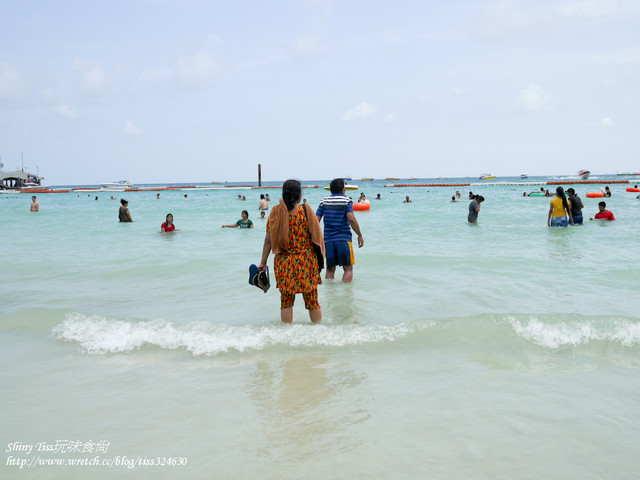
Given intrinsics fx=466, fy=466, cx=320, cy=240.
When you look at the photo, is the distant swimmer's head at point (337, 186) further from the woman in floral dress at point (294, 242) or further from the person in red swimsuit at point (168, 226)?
the person in red swimsuit at point (168, 226)

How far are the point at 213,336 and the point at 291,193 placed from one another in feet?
5.47

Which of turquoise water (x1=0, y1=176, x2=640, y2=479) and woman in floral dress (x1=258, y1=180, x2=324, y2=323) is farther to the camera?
woman in floral dress (x1=258, y1=180, x2=324, y2=323)

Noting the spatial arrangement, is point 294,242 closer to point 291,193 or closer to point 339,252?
point 291,193

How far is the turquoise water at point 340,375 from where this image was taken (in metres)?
2.63

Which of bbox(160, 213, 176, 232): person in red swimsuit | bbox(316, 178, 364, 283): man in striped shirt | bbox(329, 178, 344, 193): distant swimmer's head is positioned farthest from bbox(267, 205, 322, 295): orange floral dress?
bbox(160, 213, 176, 232): person in red swimsuit

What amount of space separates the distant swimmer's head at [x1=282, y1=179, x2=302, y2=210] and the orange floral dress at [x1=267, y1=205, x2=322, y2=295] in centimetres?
12

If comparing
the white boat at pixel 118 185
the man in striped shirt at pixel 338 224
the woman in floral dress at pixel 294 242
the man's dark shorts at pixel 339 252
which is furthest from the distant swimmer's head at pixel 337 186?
the white boat at pixel 118 185

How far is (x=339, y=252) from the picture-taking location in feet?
22.0

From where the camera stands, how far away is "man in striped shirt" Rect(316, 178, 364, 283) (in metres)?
6.45

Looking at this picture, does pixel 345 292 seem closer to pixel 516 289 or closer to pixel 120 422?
pixel 516 289

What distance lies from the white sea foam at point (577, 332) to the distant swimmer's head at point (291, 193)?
254 cm

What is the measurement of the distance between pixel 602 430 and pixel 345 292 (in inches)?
166

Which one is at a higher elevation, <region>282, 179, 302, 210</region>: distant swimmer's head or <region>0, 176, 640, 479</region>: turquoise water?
<region>282, 179, 302, 210</region>: distant swimmer's head

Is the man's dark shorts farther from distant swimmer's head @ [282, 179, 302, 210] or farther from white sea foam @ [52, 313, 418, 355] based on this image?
distant swimmer's head @ [282, 179, 302, 210]
